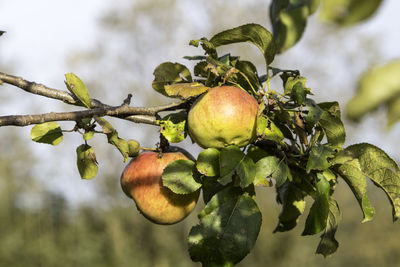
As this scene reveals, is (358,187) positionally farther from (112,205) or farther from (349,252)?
(112,205)

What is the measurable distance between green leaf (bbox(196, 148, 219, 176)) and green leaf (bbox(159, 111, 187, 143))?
9 cm

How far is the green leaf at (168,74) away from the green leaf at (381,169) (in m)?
0.34

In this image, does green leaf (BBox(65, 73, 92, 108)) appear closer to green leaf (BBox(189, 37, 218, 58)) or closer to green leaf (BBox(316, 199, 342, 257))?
green leaf (BBox(189, 37, 218, 58))

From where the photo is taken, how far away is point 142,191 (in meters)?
0.84

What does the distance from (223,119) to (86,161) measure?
28cm

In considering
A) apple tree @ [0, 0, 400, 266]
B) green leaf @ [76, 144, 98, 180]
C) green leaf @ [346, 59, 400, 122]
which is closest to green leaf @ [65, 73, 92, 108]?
apple tree @ [0, 0, 400, 266]

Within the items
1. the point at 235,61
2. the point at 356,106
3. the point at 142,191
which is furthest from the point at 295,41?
the point at 356,106

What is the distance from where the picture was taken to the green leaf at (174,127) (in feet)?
2.38

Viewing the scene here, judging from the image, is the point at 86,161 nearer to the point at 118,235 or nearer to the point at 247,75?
the point at 247,75

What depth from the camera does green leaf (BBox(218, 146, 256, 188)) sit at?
2.03 ft

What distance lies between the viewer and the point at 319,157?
61 centimetres

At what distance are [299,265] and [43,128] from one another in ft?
24.8

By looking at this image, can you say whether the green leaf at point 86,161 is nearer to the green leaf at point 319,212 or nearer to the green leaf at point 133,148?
the green leaf at point 133,148

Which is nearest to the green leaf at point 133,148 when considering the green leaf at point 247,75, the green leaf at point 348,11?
the green leaf at point 247,75
